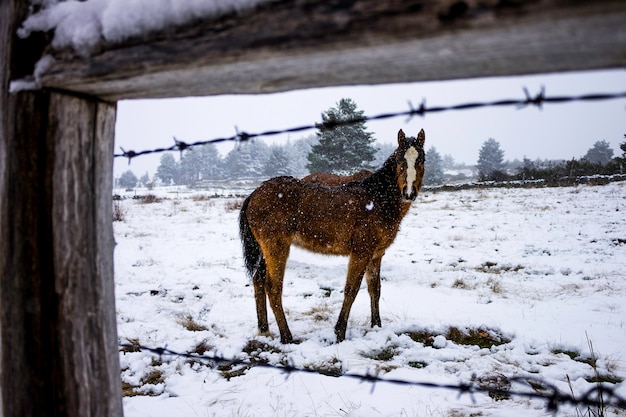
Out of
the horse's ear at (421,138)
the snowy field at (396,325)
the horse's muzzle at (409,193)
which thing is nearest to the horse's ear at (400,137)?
the horse's ear at (421,138)

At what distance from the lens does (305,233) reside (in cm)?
429

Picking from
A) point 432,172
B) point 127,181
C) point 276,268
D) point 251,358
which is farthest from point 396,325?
point 127,181

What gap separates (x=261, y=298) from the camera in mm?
4445

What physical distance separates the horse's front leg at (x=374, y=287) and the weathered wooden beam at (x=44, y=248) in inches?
150

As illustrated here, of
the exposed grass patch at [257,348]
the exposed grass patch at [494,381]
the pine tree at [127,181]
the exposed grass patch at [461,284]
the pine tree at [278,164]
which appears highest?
the pine tree at [278,164]

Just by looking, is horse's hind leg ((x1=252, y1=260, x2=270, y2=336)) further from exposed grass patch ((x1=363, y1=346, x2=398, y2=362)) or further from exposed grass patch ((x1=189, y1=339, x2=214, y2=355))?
exposed grass patch ((x1=363, y1=346, x2=398, y2=362))

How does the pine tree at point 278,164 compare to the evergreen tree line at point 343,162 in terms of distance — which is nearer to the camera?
the evergreen tree line at point 343,162

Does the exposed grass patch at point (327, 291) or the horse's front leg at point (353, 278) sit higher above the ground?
the horse's front leg at point (353, 278)

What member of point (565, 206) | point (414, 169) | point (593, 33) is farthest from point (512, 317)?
point (565, 206)

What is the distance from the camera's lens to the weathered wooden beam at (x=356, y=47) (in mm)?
560

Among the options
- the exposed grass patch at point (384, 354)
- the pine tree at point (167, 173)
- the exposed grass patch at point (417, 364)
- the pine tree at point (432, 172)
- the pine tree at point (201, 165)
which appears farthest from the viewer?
the pine tree at point (167, 173)

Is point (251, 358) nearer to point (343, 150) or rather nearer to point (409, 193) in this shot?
point (409, 193)

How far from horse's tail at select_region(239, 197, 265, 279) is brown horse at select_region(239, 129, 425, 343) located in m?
0.10

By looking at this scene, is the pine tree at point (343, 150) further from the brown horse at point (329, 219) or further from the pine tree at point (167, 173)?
the pine tree at point (167, 173)
